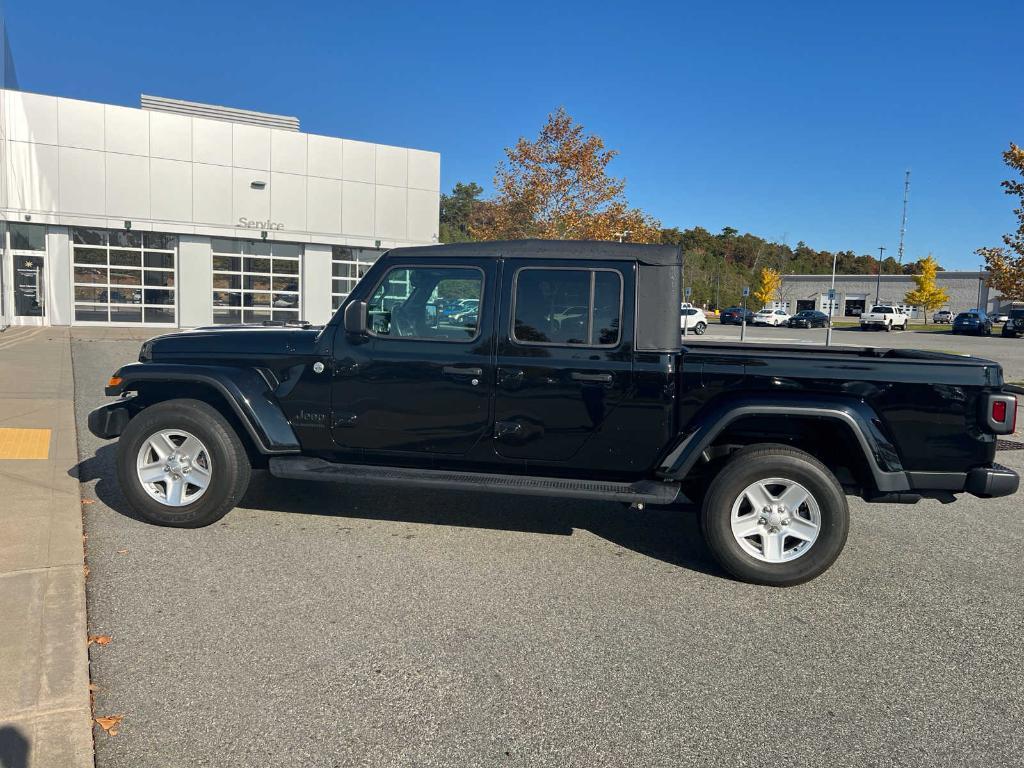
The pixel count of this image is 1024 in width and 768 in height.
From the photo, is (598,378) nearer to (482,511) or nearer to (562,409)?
(562,409)

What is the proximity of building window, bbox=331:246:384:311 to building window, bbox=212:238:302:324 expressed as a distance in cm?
136

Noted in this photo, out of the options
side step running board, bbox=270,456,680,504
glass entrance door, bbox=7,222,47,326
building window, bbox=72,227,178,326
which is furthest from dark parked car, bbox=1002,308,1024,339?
side step running board, bbox=270,456,680,504

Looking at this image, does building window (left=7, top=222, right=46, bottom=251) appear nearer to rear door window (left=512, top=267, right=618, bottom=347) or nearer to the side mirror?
the side mirror

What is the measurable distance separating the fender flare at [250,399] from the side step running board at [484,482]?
0.14m

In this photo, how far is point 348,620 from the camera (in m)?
3.82

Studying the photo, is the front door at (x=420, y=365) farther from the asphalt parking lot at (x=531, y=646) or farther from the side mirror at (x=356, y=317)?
the asphalt parking lot at (x=531, y=646)

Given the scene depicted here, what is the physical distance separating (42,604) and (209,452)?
140cm

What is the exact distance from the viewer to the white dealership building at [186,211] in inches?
972

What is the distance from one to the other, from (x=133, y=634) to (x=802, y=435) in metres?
3.80

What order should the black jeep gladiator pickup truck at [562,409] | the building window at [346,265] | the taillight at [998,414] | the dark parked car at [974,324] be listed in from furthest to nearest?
the dark parked car at [974,324] → the building window at [346,265] → the black jeep gladiator pickup truck at [562,409] → the taillight at [998,414]

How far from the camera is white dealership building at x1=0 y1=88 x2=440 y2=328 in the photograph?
24688 mm

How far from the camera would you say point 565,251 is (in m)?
4.85

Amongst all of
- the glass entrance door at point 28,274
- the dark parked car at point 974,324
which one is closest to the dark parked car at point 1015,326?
the dark parked car at point 974,324

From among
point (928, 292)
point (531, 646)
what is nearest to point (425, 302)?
point (531, 646)
